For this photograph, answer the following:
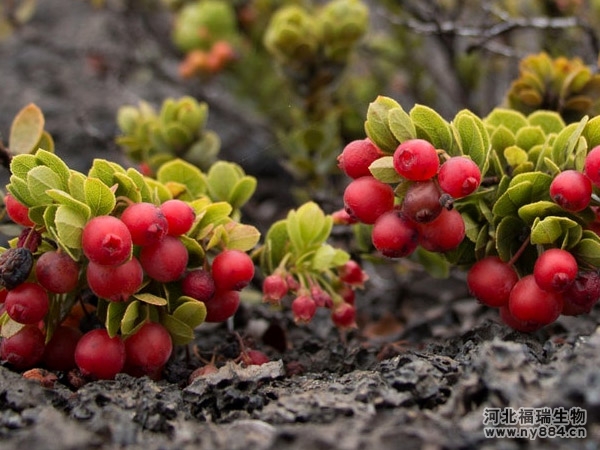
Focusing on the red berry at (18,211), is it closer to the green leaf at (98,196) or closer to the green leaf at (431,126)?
the green leaf at (98,196)

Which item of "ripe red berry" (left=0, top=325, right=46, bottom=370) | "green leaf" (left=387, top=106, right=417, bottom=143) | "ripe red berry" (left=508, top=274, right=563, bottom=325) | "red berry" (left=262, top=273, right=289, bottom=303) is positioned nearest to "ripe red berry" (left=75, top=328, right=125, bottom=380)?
→ "ripe red berry" (left=0, top=325, right=46, bottom=370)

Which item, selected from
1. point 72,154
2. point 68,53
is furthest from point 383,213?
point 68,53

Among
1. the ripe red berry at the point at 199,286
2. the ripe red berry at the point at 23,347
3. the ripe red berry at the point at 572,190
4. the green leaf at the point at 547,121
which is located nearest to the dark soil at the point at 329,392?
the ripe red berry at the point at 23,347

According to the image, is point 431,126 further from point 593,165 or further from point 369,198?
point 593,165

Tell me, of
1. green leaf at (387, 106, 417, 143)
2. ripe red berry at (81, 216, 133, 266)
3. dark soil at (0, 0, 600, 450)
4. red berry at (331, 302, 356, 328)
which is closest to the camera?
dark soil at (0, 0, 600, 450)

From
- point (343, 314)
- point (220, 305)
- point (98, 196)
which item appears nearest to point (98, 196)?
point (98, 196)

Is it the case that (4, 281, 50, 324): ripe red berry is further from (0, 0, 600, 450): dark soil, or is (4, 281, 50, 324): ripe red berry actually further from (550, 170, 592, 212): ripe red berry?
(550, 170, 592, 212): ripe red berry

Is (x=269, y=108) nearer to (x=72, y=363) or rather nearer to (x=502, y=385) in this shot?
(x=72, y=363)
